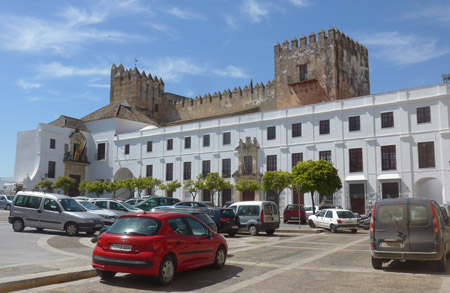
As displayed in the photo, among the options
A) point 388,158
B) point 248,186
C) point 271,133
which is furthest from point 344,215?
point 271,133

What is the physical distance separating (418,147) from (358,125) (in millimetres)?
4927

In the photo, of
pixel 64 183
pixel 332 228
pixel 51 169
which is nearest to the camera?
pixel 332 228

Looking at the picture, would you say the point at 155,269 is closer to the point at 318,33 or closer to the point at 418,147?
the point at 418,147

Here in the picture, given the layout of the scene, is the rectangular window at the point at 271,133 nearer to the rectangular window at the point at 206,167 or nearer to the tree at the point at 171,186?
the rectangular window at the point at 206,167

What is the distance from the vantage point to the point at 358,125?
34.2m

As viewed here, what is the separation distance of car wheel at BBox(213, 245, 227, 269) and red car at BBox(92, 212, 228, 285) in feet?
2.03

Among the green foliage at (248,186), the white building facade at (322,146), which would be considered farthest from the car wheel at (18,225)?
the white building facade at (322,146)

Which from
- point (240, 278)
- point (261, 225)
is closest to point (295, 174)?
point (261, 225)

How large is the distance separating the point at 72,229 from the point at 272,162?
24.2 metres

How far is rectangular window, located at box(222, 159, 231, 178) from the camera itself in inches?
1608

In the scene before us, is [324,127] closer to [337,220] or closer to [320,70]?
[320,70]

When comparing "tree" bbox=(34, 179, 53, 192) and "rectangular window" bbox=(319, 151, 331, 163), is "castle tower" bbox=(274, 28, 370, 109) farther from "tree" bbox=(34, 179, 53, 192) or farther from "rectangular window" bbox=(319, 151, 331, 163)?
"tree" bbox=(34, 179, 53, 192)

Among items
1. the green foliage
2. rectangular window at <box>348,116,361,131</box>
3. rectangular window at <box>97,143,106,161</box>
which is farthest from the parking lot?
rectangular window at <box>97,143,106,161</box>

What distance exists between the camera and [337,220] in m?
22.1
